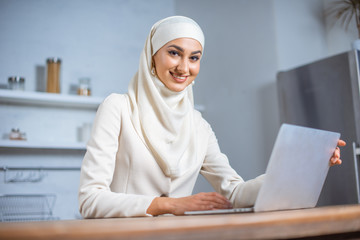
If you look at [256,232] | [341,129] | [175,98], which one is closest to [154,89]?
[175,98]

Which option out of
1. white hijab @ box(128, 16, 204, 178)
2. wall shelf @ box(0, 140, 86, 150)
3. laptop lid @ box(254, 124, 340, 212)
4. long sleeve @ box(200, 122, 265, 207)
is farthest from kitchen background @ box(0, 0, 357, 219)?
laptop lid @ box(254, 124, 340, 212)

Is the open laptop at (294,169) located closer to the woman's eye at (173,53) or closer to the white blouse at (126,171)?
the white blouse at (126,171)

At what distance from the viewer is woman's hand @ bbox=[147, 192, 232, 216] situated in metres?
0.89

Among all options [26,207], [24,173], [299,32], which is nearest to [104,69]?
[24,173]

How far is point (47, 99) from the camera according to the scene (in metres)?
2.87

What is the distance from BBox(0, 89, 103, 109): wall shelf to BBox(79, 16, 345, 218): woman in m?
1.64

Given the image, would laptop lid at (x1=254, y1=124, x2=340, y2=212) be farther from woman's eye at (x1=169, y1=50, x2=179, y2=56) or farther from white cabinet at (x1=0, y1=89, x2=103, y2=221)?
white cabinet at (x1=0, y1=89, x2=103, y2=221)

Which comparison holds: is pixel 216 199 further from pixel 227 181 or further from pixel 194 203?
pixel 227 181

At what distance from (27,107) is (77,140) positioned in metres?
0.44

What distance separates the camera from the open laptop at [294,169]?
0.80 m

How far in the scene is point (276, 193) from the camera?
85 centimetres

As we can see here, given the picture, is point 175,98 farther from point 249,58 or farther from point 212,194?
point 249,58

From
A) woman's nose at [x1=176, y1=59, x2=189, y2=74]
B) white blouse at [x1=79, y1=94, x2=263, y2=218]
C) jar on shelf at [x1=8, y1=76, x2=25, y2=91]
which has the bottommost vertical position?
white blouse at [x1=79, y1=94, x2=263, y2=218]

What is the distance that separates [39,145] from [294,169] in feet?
7.43
